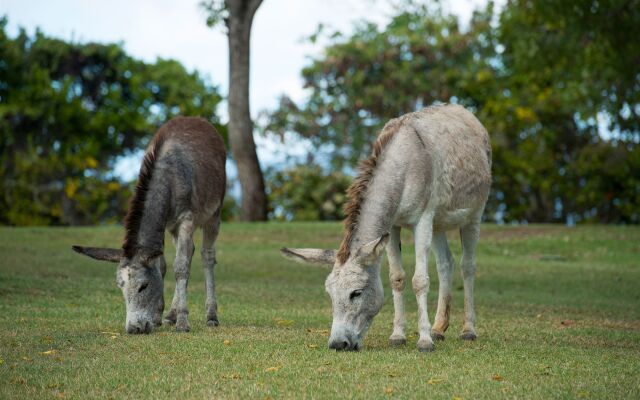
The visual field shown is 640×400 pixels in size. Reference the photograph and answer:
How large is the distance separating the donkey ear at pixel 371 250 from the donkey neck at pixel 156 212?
2.53 m

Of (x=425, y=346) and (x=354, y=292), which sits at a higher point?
(x=354, y=292)

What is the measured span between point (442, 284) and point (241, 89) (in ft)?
56.7

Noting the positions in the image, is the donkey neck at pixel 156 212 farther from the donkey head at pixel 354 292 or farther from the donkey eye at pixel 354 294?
the donkey eye at pixel 354 294

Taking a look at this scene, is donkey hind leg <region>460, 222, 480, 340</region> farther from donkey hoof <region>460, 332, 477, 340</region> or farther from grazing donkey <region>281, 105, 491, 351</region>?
donkey hoof <region>460, 332, 477, 340</region>

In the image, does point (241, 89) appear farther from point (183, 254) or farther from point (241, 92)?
point (183, 254)

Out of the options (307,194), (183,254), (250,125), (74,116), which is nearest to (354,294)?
(183,254)

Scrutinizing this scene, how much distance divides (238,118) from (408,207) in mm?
18096

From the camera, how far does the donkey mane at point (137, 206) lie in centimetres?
1014

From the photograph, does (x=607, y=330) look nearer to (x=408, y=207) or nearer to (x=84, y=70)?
(x=408, y=207)

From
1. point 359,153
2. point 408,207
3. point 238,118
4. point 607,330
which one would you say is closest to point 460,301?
point 607,330

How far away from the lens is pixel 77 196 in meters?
28.9

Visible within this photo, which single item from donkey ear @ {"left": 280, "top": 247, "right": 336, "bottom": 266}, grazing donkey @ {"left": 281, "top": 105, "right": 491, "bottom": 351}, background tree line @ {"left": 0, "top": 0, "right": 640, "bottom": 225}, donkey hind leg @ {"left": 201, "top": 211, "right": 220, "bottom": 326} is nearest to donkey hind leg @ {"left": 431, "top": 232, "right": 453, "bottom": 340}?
grazing donkey @ {"left": 281, "top": 105, "right": 491, "bottom": 351}

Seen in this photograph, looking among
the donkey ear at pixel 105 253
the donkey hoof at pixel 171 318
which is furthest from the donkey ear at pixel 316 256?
the donkey hoof at pixel 171 318

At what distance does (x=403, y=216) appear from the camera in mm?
9336
